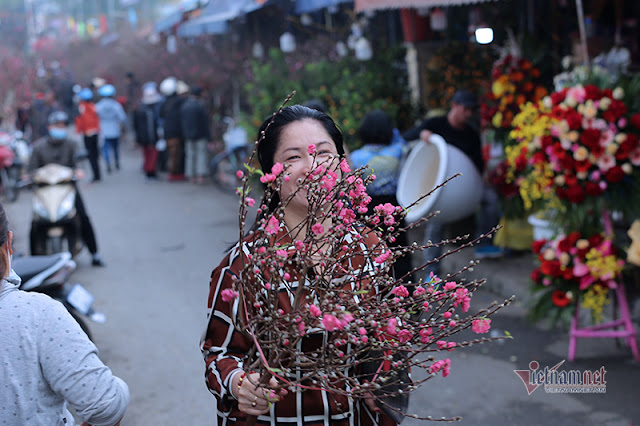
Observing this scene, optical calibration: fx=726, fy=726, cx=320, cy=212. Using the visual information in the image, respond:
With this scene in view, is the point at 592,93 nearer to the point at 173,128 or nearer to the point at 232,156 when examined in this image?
the point at 232,156

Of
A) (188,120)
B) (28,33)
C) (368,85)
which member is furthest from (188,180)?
(28,33)

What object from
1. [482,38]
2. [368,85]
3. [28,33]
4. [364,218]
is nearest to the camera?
[364,218]

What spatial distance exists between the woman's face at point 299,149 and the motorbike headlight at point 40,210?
20.2ft

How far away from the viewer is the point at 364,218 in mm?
1796

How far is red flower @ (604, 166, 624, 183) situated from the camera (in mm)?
4500

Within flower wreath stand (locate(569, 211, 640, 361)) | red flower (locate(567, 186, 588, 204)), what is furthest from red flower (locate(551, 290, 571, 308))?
red flower (locate(567, 186, 588, 204))

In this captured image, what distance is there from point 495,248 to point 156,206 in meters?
6.62

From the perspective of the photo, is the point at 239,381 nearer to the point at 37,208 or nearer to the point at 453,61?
the point at 37,208

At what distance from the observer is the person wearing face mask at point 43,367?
1.95 meters

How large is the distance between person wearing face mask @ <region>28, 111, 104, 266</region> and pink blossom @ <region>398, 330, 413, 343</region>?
6840mm

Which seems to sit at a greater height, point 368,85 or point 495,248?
point 368,85

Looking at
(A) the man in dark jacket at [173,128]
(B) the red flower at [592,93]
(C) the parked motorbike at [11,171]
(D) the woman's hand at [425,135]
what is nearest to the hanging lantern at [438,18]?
(D) the woman's hand at [425,135]

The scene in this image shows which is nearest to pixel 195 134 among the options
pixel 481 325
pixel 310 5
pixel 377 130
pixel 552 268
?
pixel 310 5

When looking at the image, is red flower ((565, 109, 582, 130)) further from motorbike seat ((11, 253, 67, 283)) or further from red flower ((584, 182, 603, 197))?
motorbike seat ((11, 253, 67, 283))
